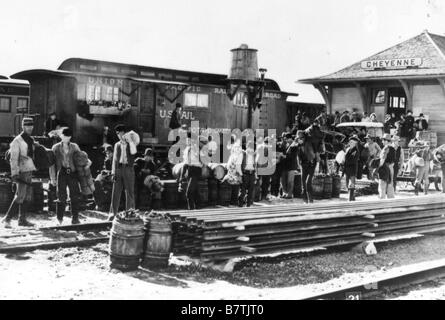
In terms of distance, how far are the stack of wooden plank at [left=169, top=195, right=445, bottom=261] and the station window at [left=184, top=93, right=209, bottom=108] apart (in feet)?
38.9

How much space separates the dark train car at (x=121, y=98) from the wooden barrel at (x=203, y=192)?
5438 mm

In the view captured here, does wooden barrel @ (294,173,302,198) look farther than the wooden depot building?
No

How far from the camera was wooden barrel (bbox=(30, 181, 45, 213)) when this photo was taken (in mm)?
11664

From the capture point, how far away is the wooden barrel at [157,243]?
24.2 feet

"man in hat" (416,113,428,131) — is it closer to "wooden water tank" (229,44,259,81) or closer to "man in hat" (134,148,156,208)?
"wooden water tank" (229,44,259,81)

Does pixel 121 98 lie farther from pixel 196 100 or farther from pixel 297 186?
pixel 297 186

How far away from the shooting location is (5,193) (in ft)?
37.6

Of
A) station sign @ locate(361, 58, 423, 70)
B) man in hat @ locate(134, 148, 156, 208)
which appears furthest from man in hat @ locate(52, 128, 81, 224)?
station sign @ locate(361, 58, 423, 70)

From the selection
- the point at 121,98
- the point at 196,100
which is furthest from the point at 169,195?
the point at 196,100

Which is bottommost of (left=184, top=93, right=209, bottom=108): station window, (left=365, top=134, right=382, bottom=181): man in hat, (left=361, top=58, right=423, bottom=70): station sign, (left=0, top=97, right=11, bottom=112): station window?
(left=365, top=134, right=382, bottom=181): man in hat

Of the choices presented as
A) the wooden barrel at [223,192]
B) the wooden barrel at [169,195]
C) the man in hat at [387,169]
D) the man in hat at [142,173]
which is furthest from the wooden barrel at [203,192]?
the man in hat at [387,169]

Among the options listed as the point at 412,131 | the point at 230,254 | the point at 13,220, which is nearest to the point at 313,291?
the point at 230,254

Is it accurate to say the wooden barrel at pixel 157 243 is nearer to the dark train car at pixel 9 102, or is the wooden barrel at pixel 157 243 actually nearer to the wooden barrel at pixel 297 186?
the wooden barrel at pixel 297 186

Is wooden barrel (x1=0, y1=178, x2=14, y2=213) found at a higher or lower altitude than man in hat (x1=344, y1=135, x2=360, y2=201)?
lower
